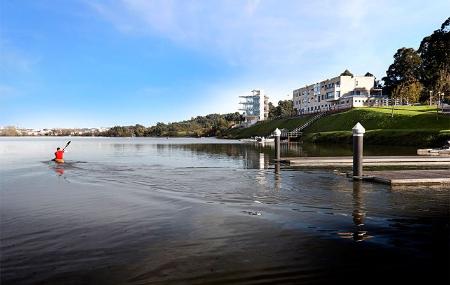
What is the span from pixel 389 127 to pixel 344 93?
59.6 m

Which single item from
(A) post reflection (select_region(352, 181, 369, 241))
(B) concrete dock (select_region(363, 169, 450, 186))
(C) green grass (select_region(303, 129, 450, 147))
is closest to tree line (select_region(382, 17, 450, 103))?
(C) green grass (select_region(303, 129, 450, 147))

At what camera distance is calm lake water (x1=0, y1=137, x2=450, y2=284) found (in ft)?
24.6

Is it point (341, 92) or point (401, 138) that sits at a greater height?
point (341, 92)

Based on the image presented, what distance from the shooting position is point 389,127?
259 ft

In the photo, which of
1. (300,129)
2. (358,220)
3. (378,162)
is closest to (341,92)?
(300,129)

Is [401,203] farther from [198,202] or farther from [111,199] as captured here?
[111,199]

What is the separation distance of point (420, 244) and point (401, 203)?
5372 mm

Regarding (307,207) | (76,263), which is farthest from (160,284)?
(307,207)

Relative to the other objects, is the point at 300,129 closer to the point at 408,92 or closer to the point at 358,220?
the point at 408,92

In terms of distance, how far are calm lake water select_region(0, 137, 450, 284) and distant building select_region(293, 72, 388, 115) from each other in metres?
106

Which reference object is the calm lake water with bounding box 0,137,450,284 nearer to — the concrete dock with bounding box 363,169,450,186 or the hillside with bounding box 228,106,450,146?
the concrete dock with bounding box 363,169,450,186

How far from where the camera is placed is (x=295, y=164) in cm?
3105

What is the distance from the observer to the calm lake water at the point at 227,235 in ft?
24.6

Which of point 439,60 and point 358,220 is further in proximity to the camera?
point 439,60
